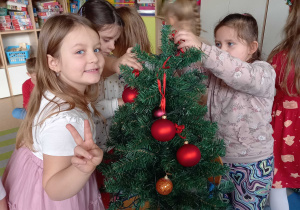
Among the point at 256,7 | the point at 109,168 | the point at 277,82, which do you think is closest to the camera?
the point at 109,168

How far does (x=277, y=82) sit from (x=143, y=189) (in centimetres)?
97

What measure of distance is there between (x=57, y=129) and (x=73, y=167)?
126 mm

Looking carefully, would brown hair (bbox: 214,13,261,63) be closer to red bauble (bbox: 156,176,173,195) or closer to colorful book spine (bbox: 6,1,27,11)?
red bauble (bbox: 156,176,173,195)

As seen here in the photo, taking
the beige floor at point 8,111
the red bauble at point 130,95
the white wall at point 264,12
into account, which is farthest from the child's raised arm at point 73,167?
the white wall at point 264,12

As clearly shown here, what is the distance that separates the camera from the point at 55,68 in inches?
33.8

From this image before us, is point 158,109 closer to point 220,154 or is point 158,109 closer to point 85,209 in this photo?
point 220,154

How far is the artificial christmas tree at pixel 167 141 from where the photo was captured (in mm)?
665

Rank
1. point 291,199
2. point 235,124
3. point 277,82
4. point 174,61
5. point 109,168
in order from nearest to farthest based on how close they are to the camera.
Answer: point 174,61, point 109,168, point 235,124, point 277,82, point 291,199

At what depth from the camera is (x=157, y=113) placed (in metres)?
0.67

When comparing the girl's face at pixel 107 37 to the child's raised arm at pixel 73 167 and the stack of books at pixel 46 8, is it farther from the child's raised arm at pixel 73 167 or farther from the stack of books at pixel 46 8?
the stack of books at pixel 46 8

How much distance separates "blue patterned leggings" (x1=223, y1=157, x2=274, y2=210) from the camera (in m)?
1.04

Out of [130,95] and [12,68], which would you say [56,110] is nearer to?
[130,95]

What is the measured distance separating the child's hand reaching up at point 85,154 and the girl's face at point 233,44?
72 centimetres

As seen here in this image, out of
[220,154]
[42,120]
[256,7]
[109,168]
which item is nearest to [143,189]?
[109,168]
